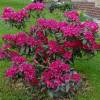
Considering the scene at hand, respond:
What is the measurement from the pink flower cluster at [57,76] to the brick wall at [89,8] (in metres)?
15.6

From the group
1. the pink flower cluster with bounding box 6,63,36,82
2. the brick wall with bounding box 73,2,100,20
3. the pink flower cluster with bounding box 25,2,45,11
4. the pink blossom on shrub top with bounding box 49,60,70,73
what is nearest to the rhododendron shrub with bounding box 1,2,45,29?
the pink flower cluster with bounding box 25,2,45,11

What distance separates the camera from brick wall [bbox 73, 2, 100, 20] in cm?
2319

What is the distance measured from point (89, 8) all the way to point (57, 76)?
1870cm

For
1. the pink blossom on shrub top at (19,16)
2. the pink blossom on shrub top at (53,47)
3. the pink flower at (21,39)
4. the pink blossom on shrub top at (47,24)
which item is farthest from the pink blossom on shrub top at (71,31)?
the pink blossom on shrub top at (19,16)

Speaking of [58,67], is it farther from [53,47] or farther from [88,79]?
[88,79]

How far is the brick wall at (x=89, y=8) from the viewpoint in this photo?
2319 cm

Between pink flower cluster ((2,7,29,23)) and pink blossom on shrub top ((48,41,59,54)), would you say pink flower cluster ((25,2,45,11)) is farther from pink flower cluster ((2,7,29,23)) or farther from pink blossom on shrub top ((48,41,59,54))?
pink blossom on shrub top ((48,41,59,54))

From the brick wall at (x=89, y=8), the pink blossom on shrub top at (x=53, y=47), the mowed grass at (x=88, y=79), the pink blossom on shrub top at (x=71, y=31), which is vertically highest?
the pink blossom on shrub top at (x=71, y=31)

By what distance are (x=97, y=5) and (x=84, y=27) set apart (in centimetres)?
1671

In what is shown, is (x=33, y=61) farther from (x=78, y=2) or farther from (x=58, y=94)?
(x=78, y=2)

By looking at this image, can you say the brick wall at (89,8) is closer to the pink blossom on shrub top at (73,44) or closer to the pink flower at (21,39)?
the pink blossom on shrub top at (73,44)

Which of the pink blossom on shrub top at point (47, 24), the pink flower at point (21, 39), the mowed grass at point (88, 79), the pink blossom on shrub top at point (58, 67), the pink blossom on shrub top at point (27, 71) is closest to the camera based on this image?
the pink blossom on shrub top at point (58, 67)

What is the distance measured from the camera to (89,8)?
25.2 m

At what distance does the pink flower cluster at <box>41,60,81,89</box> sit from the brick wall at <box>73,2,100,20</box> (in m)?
15.6
